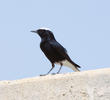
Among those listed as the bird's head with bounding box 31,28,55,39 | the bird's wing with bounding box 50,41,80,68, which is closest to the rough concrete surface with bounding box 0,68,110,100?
the bird's wing with bounding box 50,41,80,68

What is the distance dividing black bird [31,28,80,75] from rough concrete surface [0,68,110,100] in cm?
288

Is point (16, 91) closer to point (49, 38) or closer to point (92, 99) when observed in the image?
point (92, 99)

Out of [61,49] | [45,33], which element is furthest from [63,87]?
[45,33]

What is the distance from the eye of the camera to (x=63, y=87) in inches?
194

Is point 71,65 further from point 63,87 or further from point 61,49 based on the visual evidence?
point 63,87

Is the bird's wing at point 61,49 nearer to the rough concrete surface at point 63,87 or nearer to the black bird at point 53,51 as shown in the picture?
the black bird at point 53,51

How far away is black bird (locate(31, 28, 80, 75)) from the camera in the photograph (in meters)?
8.18

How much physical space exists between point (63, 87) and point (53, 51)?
3.37m

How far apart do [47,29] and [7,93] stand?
3380 mm

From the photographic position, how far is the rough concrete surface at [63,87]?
184 inches

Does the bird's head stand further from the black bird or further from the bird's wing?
the bird's wing

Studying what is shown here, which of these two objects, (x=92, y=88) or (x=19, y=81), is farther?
(x=19, y=81)

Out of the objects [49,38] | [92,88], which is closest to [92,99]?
[92,88]

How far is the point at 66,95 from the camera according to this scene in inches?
191
